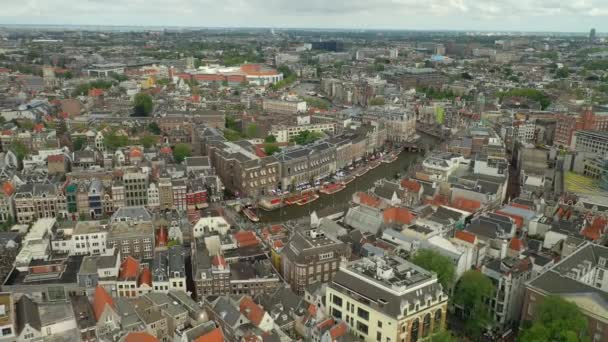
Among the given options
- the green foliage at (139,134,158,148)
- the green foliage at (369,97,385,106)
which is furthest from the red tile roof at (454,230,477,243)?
the green foliage at (369,97,385,106)

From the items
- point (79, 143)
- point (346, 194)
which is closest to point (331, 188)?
point (346, 194)

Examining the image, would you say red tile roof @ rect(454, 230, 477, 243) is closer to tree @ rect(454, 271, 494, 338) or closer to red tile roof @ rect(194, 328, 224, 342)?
tree @ rect(454, 271, 494, 338)

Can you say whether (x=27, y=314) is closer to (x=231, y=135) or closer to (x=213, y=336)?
(x=213, y=336)

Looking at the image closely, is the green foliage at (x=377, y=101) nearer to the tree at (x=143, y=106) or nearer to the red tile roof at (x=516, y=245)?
the tree at (x=143, y=106)

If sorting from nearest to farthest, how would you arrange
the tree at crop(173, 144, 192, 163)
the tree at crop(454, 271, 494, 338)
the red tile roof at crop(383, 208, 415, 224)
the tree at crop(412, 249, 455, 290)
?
1. the tree at crop(454, 271, 494, 338)
2. the tree at crop(412, 249, 455, 290)
3. the red tile roof at crop(383, 208, 415, 224)
4. the tree at crop(173, 144, 192, 163)

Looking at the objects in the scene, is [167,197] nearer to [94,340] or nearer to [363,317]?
[94,340]

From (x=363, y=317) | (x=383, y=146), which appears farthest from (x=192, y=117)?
(x=363, y=317)
